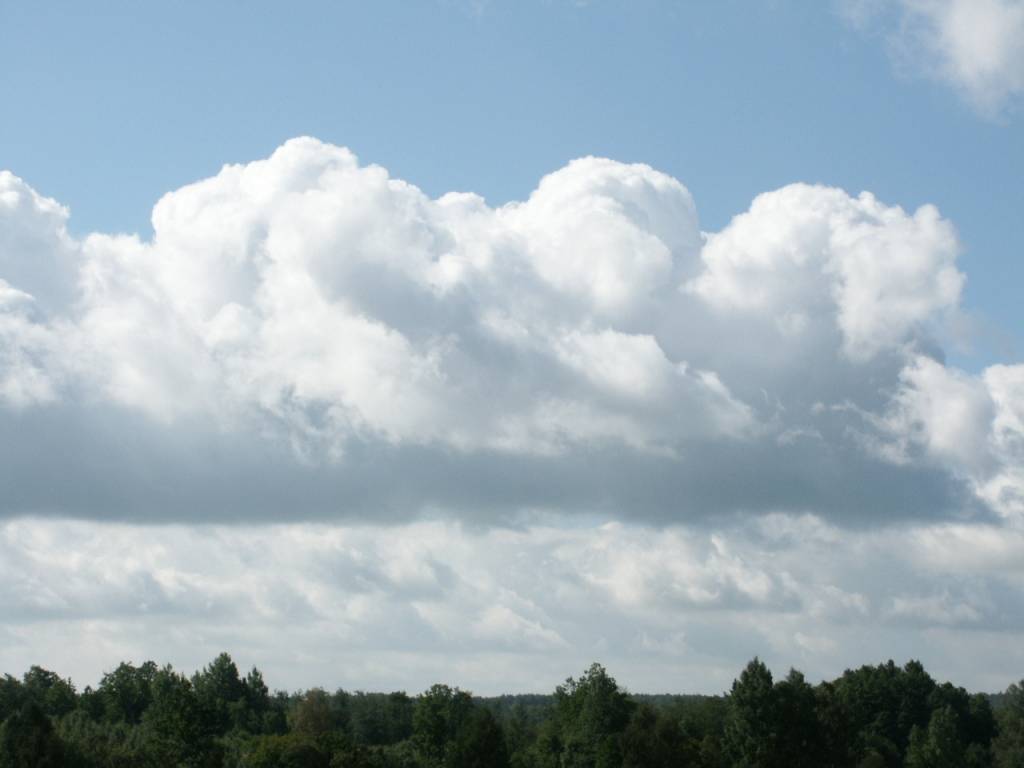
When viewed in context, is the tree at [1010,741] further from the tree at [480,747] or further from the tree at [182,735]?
the tree at [182,735]

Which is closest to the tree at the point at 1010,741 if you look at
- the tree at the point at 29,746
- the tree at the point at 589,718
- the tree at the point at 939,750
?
the tree at the point at 939,750

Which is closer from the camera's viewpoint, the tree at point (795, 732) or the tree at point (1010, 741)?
the tree at point (795, 732)

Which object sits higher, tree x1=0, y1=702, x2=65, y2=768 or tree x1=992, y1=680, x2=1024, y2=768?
tree x1=992, y1=680, x2=1024, y2=768

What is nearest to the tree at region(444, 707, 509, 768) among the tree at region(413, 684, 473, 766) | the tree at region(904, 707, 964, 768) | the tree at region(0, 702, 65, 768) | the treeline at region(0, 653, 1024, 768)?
the treeline at region(0, 653, 1024, 768)

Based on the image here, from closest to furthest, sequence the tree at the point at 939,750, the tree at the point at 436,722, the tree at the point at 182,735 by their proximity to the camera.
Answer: the tree at the point at 182,735 < the tree at the point at 436,722 < the tree at the point at 939,750

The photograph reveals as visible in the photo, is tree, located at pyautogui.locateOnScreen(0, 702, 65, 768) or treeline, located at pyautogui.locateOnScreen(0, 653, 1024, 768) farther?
treeline, located at pyautogui.locateOnScreen(0, 653, 1024, 768)

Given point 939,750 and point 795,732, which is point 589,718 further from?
point 939,750

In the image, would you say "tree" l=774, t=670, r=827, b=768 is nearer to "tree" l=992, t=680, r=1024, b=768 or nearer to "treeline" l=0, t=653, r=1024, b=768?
"treeline" l=0, t=653, r=1024, b=768

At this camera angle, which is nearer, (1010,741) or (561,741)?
(561,741)

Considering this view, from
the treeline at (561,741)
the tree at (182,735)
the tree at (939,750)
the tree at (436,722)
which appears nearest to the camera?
the treeline at (561,741)

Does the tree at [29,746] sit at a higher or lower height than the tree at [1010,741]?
lower

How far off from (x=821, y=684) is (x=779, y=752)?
46792 mm

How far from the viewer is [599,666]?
155 meters

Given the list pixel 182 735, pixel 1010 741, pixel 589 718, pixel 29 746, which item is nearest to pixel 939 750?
pixel 1010 741
